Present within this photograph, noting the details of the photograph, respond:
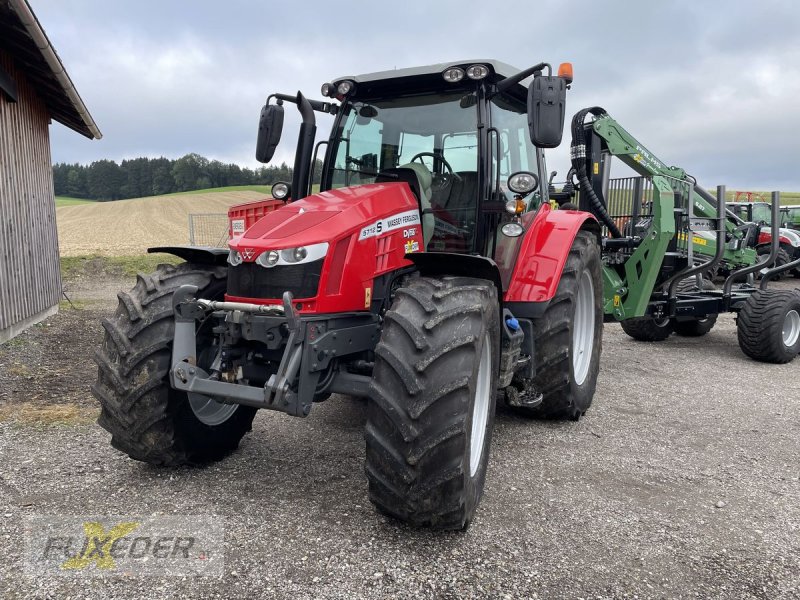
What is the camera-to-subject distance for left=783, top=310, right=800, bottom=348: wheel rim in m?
7.38

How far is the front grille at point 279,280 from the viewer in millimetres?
3197

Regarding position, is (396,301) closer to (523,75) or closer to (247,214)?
(523,75)

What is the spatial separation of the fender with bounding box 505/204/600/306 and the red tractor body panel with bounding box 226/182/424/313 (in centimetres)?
84

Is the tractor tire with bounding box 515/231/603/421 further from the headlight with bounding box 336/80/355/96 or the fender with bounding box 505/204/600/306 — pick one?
the headlight with bounding box 336/80/355/96

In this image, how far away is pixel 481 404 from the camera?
3.47 meters

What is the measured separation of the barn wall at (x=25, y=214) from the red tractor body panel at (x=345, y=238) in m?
5.81

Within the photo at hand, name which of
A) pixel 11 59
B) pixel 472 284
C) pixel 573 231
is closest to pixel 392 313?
pixel 472 284

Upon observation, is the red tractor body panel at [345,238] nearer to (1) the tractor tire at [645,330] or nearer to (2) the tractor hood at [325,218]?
(2) the tractor hood at [325,218]

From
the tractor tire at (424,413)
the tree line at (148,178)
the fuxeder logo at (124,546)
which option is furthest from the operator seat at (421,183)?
the tree line at (148,178)

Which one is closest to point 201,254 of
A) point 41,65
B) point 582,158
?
point 582,158

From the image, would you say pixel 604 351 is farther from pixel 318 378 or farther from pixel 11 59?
pixel 11 59

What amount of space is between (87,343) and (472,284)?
635 cm

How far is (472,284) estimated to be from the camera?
10.8 ft

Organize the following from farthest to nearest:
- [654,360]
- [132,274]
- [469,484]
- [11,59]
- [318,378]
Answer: [132,274] < [11,59] < [654,360] < [318,378] < [469,484]
